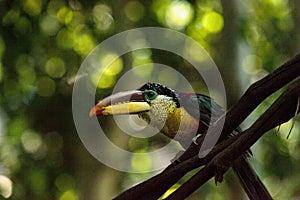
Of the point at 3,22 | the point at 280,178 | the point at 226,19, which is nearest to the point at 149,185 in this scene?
the point at 280,178

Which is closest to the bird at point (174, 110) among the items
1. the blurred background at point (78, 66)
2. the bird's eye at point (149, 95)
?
the bird's eye at point (149, 95)

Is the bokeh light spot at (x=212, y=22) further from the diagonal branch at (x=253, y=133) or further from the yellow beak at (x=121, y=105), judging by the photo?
the diagonal branch at (x=253, y=133)

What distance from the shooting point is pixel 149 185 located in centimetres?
71

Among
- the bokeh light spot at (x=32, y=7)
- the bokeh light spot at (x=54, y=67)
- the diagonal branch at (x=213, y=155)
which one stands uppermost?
the bokeh light spot at (x=32, y=7)

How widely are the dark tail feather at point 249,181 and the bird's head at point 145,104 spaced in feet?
0.55

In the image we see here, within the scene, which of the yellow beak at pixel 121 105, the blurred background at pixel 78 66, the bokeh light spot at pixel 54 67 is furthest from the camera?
the bokeh light spot at pixel 54 67

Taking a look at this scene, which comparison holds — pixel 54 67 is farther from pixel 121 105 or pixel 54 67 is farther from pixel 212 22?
pixel 121 105

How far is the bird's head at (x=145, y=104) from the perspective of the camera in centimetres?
98

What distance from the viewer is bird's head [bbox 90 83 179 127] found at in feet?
3.23

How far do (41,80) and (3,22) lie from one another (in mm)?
236

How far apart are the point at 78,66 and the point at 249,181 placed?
129 centimetres

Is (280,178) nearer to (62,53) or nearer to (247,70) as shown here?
(247,70)

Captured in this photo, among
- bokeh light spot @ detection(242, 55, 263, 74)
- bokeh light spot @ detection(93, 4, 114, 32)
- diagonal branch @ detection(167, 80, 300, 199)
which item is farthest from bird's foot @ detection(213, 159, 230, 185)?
bokeh light spot @ detection(93, 4, 114, 32)

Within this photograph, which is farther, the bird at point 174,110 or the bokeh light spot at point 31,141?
the bokeh light spot at point 31,141
